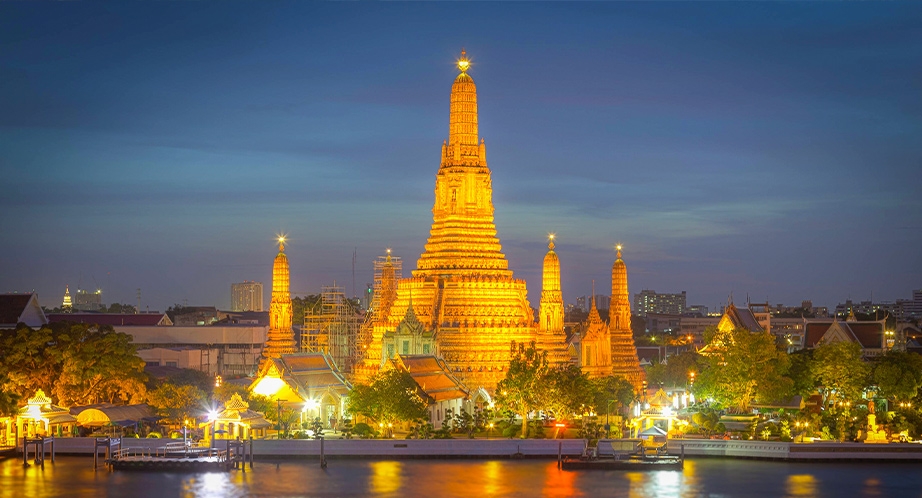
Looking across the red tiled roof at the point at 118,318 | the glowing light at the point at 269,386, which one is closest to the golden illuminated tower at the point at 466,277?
the glowing light at the point at 269,386

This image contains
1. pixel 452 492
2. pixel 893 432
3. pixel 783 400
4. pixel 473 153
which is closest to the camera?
pixel 452 492

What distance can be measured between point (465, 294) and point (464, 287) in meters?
0.53

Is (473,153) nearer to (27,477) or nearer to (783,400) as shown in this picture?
(783,400)

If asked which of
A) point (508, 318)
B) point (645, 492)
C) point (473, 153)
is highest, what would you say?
point (473, 153)

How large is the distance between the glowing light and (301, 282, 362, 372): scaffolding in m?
21.1

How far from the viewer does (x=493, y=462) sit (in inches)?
3125

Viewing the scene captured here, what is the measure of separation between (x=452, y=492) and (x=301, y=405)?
68.9 ft

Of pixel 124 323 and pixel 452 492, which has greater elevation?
pixel 124 323

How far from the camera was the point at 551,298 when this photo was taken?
102688 millimetres

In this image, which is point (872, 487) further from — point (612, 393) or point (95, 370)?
point (95, 370)

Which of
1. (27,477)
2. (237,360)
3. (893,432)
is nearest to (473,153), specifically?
(893,432)

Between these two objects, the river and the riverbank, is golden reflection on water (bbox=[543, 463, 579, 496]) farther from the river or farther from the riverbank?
the riverbank

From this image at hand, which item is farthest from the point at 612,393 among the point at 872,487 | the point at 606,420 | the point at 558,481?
A: the point at 872,487

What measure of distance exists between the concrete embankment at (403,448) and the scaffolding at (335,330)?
99.9 ft
